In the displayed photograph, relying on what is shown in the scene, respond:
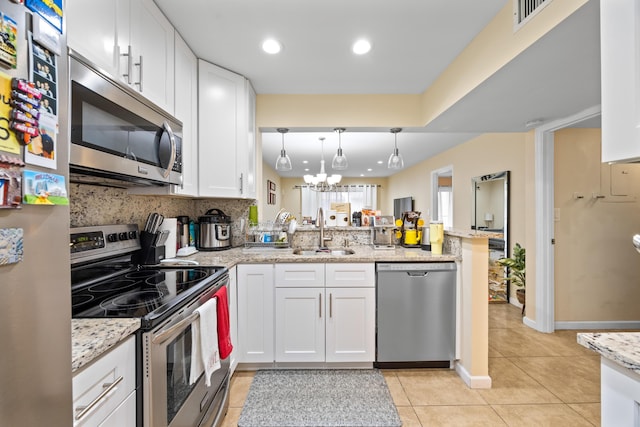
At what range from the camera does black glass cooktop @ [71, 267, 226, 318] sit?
3.37ft

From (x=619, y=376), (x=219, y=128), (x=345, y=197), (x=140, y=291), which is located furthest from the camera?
(x=345, y=197)

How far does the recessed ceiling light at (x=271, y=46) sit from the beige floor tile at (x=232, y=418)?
237 centimetres

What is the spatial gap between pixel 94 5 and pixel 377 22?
1.41 meters

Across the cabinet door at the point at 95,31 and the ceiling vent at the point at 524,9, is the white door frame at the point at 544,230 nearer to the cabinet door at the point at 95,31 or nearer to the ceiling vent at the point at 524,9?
the ceiling vent at the point at 524,9

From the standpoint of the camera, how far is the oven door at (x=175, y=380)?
3.19 feet

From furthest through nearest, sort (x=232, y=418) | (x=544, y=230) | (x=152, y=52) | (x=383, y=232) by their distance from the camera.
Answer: (x=544, y=230), (x=383, y=232), (x=232, y=418), (x=152, y=52)

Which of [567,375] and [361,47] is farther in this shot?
[567,375]

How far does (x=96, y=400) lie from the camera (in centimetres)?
77

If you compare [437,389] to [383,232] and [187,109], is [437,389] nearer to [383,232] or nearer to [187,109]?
[383,232]

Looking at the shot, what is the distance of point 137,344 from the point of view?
3.13 ft

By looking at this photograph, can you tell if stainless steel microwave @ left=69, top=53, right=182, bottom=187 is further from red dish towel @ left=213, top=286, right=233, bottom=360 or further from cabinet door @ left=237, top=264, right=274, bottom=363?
cabinet door @ left=237, top=264, right=274, bottom=363

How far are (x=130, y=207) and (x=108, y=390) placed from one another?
4.29 ft

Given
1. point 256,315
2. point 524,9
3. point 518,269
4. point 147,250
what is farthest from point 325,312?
point 518,269

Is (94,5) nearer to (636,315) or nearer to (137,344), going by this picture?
(137,344)
